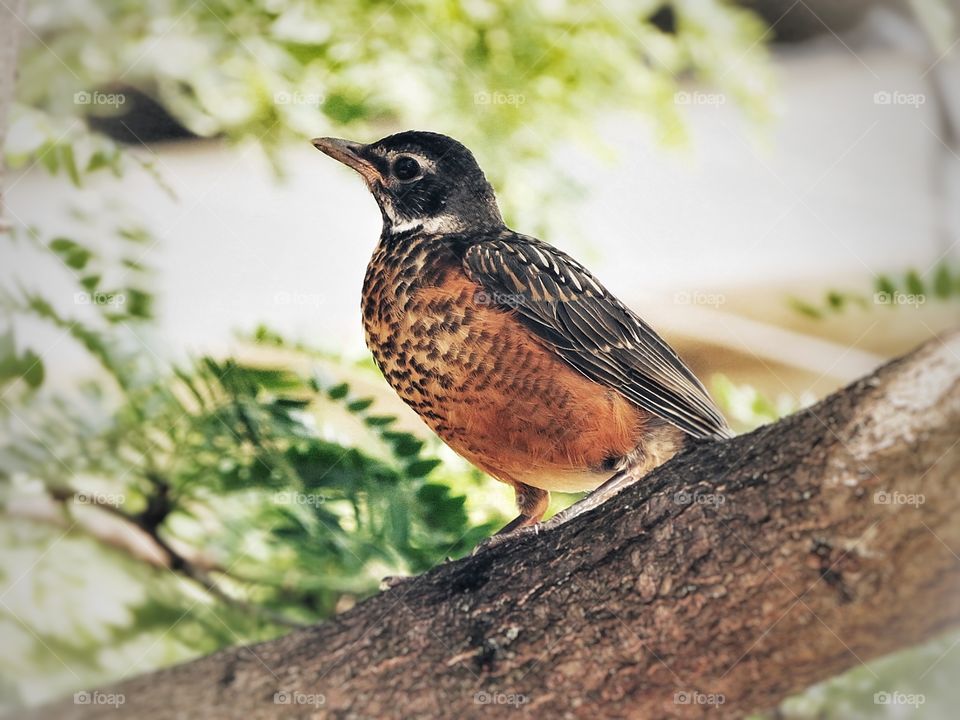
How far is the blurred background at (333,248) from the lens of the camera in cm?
237

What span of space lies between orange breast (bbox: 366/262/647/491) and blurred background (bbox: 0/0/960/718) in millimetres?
207

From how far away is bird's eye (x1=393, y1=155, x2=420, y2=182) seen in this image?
90.8 inches

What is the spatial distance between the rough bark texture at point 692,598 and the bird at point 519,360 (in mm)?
173

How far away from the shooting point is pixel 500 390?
6.98 feet

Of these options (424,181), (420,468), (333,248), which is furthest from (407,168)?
(420,468)

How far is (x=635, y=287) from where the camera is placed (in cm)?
238

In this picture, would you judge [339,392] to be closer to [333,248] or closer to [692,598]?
[333,248]

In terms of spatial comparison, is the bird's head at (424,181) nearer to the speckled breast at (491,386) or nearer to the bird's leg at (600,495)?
the speckled breast at (491,386)

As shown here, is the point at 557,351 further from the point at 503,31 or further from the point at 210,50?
the point at 210,50

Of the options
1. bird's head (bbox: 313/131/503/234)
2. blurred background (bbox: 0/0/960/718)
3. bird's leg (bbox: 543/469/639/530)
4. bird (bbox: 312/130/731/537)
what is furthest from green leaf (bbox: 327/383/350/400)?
bird's leg (bbox: 543/469/639/530)

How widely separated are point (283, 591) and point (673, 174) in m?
1.46

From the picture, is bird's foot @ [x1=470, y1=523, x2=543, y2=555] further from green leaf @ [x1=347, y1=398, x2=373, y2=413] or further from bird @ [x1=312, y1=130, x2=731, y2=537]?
green leaf @ [x1=347, y1=398, x2=373, y2=413]

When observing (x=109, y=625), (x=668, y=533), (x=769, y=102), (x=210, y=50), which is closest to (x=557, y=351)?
(x=668, y=533)

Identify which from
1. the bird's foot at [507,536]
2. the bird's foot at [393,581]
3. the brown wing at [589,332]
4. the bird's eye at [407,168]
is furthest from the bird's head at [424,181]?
the bird's foot at [393,581]
